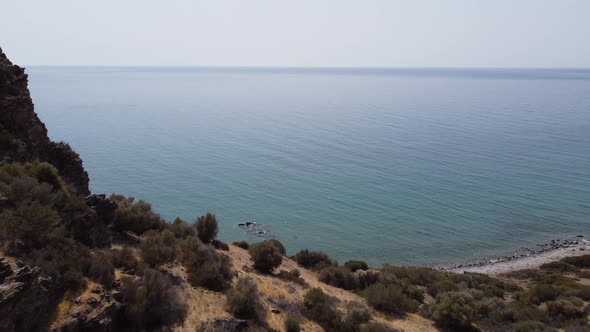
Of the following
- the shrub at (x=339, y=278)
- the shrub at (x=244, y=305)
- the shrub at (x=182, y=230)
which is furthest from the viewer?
the shrub at (x=339, y=278)

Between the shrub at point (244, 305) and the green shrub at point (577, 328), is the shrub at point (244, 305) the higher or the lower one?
the higher one

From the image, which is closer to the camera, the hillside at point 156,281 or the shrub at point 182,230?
the hillside at point 156,281

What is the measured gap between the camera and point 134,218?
749 inches

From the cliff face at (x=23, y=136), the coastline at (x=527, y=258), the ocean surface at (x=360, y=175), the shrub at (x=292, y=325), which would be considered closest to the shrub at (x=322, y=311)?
the shrub at (x=292, y=325)

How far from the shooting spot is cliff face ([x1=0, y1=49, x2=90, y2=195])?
16.8m

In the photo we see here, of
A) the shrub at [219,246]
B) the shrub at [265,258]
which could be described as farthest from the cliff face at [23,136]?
the shrub at [265,258]

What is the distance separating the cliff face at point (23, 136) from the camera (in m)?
16.8

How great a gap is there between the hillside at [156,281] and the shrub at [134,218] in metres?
0.06

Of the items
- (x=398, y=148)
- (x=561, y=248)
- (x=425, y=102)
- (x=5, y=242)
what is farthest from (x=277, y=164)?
(x=425, y=102)

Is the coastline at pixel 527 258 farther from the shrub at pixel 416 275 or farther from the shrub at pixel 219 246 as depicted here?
the shrub at pixel 219 246

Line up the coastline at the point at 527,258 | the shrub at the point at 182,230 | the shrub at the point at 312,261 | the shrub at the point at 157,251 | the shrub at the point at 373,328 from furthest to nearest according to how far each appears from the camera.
Result: the coastline at the point at 527,258 → the shrub at the point at 312,261 → the shrub at the point at 182,230 → the shrub at the point at 157,251 → the shrub at the point at 373,328

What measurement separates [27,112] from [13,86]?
50.7 inches

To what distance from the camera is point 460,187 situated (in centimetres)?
5044

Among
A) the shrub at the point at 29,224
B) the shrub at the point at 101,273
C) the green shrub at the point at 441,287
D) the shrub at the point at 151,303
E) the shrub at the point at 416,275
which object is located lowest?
the shrub at the point at 416,275
